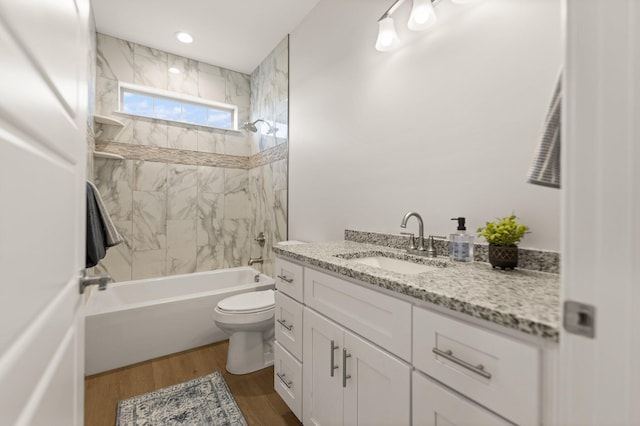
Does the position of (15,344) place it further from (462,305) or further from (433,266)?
(433,266)

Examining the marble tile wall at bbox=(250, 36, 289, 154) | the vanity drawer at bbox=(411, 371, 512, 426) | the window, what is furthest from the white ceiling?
the vanity drawer at bbox=(411, 371, 512, 426)

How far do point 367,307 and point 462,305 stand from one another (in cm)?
38

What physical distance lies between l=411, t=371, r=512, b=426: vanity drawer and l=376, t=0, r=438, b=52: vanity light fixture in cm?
151

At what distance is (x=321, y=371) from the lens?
1245 millimetres

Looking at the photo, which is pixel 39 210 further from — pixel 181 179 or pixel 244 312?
pixel 181 179

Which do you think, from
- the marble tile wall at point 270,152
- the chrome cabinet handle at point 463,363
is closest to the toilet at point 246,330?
the marble tile wall at point 270,152

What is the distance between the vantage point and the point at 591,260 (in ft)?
1.30

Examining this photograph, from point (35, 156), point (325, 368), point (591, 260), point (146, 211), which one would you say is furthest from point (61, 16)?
point (146, 211)

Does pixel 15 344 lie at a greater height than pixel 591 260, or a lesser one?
lesser

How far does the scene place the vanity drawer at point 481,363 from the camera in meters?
0.60

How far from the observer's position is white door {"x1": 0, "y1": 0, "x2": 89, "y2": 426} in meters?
0.38

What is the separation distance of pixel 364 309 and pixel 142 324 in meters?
2.00

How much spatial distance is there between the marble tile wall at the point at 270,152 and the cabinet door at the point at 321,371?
1514 millimetres

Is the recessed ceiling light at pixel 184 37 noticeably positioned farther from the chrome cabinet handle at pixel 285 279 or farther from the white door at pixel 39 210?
the chrome cabinet handle at pixel 285 279
